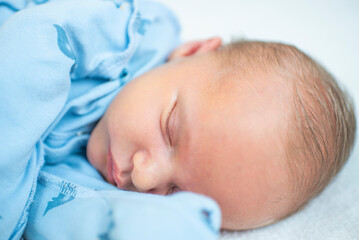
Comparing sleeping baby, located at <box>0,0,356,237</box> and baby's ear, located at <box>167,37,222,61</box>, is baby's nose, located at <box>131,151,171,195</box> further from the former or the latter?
baby's ear, located at <box>167,37,222,61</box>

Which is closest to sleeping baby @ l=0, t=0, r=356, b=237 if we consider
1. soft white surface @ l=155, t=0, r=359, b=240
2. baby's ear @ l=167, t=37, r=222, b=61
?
baby's ear @ l=167, t=37, r=222, b=61

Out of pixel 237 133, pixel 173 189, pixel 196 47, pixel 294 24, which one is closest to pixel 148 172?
pixel 173 189

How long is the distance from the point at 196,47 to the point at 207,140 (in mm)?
498

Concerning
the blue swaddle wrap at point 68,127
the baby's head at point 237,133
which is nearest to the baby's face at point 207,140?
the baby's head at point 237,133

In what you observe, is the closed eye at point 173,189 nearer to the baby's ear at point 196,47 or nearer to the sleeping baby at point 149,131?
the sleeping baby at point 149,131

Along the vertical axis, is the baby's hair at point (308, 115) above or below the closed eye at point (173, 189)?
above

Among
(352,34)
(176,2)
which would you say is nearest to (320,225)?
(352,34)

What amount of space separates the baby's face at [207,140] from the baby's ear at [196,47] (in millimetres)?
200

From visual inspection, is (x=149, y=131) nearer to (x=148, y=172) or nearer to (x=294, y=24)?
(x=148, y=172)

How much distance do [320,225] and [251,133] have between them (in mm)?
357

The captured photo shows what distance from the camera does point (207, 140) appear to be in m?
0.76

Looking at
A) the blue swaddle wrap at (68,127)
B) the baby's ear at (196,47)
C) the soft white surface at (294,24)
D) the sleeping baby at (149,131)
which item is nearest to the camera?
the blue swaddle wrap at (68,127)

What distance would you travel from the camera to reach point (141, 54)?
1.17m

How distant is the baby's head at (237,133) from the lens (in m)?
0.75
